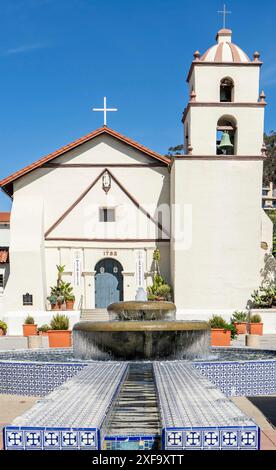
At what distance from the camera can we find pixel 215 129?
83.7ft

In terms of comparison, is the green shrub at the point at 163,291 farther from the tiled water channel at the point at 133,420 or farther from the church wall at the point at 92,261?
the tiled water channel at the point at 133,420

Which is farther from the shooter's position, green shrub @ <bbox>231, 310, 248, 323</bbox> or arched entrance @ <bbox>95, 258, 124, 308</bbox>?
arched entrance @ <bbox>95, 258, 124, 308</bbox>

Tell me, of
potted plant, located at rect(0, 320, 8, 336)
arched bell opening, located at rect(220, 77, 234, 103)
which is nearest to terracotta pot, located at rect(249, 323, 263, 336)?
arched bell opening, located at rect(220, 77, 234, 103)

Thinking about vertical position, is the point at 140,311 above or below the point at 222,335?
above

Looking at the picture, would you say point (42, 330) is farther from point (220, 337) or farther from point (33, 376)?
point (33, 376)

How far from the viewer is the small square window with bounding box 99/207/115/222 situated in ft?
92.0

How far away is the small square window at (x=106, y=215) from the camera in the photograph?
28047 mm

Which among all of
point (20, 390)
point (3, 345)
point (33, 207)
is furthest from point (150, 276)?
point (20, 390)

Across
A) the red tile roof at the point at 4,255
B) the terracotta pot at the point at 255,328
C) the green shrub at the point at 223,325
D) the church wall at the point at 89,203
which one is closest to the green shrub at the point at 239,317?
the terracotta pot at the point at 255,328

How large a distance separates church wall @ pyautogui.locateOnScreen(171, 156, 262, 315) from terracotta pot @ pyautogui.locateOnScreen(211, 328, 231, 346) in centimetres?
686

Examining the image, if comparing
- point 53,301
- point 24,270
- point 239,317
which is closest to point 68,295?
point 53,301

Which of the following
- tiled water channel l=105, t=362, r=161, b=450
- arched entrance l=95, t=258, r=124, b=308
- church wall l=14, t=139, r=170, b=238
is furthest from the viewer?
church wall l=14, t=139, r=170, b=238

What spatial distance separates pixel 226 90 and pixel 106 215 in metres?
8.83

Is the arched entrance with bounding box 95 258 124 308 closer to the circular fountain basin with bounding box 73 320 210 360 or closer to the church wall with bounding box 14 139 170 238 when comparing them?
the church wall with bounding box 14 139 170 238
